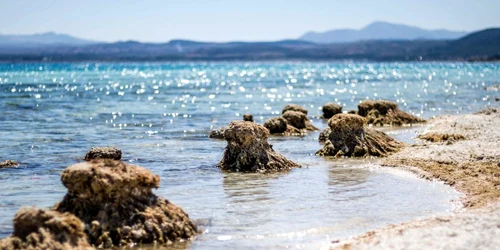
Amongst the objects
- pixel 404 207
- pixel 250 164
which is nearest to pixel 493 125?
pixel 250 164

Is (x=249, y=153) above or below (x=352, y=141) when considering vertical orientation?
above

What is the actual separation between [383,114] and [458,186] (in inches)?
713

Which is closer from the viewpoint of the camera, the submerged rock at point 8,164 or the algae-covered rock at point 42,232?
the algae-covered rock at point 42,232

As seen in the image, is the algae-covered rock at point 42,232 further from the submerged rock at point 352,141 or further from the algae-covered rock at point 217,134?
the algae-covered rock at point 217,134

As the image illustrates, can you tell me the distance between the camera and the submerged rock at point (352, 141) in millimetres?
21859

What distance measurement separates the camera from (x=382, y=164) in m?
19.6

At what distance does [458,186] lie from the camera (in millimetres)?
15898

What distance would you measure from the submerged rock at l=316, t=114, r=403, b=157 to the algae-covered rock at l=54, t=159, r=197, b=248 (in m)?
11.0

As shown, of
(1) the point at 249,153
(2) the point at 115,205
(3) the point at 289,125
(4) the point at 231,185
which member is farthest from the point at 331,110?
(2) the point at 115,205

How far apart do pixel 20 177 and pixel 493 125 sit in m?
17.3

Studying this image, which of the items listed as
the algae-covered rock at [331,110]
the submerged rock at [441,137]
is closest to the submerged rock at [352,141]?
the submerged rock at [441,137]

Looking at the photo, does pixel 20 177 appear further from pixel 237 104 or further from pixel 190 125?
pixel 237 104

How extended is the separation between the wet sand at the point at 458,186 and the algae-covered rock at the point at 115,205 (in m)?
2.70

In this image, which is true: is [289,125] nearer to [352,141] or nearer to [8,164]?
[352,141]
